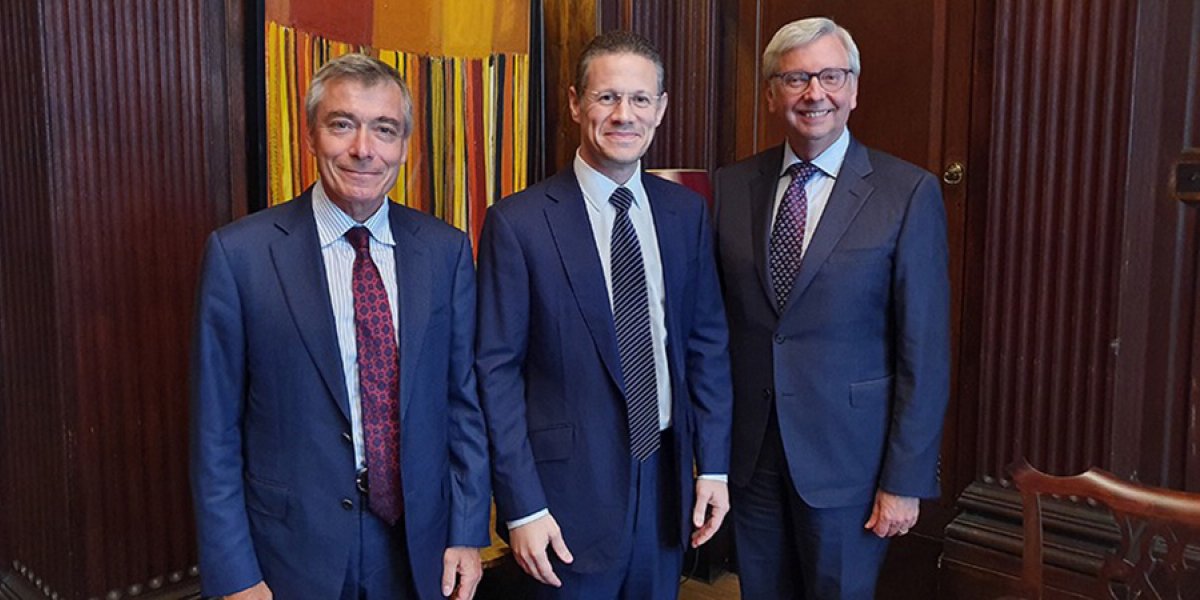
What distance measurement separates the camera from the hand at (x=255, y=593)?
4.88 feet

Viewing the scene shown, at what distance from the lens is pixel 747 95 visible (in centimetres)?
305

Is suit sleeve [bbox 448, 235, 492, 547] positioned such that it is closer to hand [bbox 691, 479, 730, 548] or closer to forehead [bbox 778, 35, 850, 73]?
hand [bbox 691, 479, 730, 548]

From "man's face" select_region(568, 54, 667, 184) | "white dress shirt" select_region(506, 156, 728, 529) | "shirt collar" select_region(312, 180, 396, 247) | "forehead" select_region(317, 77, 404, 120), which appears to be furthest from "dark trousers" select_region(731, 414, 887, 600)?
"forehead" select_region(317, 77, 404, 120)

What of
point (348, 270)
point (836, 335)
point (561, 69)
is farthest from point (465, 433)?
point (561, 69)

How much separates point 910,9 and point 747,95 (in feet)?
1.95

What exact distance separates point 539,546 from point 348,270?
0.58 meters

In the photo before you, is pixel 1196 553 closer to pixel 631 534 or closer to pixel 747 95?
pixel 631 534

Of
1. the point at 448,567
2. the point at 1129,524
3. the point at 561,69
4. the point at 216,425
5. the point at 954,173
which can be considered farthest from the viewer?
the point at 561,69

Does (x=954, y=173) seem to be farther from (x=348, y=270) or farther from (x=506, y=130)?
(x=348, y=270)

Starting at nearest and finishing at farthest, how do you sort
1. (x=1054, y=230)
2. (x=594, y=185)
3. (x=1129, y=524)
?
1. (x=1129, y=524)
2. (x=594, y=185)
3. (x=1054, y=230)

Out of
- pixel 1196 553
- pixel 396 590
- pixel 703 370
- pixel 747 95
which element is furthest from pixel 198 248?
pixel 1196 553

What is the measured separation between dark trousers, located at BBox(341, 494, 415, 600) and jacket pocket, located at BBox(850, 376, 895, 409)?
34.2 inches

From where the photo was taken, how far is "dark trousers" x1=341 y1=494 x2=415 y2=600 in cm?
153

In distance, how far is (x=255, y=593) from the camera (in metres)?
1.50
